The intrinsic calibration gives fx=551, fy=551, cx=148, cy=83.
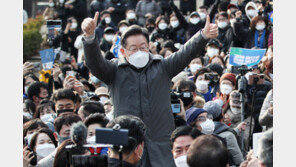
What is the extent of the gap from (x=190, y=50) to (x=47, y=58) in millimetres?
4789

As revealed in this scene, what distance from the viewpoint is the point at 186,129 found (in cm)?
472

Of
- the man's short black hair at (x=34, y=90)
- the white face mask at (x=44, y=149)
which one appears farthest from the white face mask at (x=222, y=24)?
the white face mask at (x=44, y=149)

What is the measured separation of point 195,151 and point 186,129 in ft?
4.31

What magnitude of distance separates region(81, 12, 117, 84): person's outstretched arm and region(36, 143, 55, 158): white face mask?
1179 mm

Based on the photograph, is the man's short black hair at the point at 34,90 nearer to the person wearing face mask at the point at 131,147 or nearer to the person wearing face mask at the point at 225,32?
the person wearing face mask at the point at 225,32

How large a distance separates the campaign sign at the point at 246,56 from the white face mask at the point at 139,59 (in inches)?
183

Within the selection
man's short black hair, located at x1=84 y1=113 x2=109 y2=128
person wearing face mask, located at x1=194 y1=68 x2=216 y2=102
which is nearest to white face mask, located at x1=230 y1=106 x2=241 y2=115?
person wearing face mask, located at x1=194 y1=68 x2=216 y2=102

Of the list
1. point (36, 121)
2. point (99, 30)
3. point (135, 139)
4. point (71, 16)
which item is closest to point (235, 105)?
point (36, 121)

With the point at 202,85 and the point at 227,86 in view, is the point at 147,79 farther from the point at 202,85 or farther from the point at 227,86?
the point at 202,85

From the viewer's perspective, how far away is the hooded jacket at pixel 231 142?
5.63 meters

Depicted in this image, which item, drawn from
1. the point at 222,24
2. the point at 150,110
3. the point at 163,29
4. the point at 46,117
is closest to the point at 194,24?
the point at 163,29

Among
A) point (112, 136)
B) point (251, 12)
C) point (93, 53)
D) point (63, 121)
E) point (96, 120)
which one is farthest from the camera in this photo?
point (251, 12)

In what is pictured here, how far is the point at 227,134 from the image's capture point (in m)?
5.88

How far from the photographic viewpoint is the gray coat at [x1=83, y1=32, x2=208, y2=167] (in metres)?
4.64
